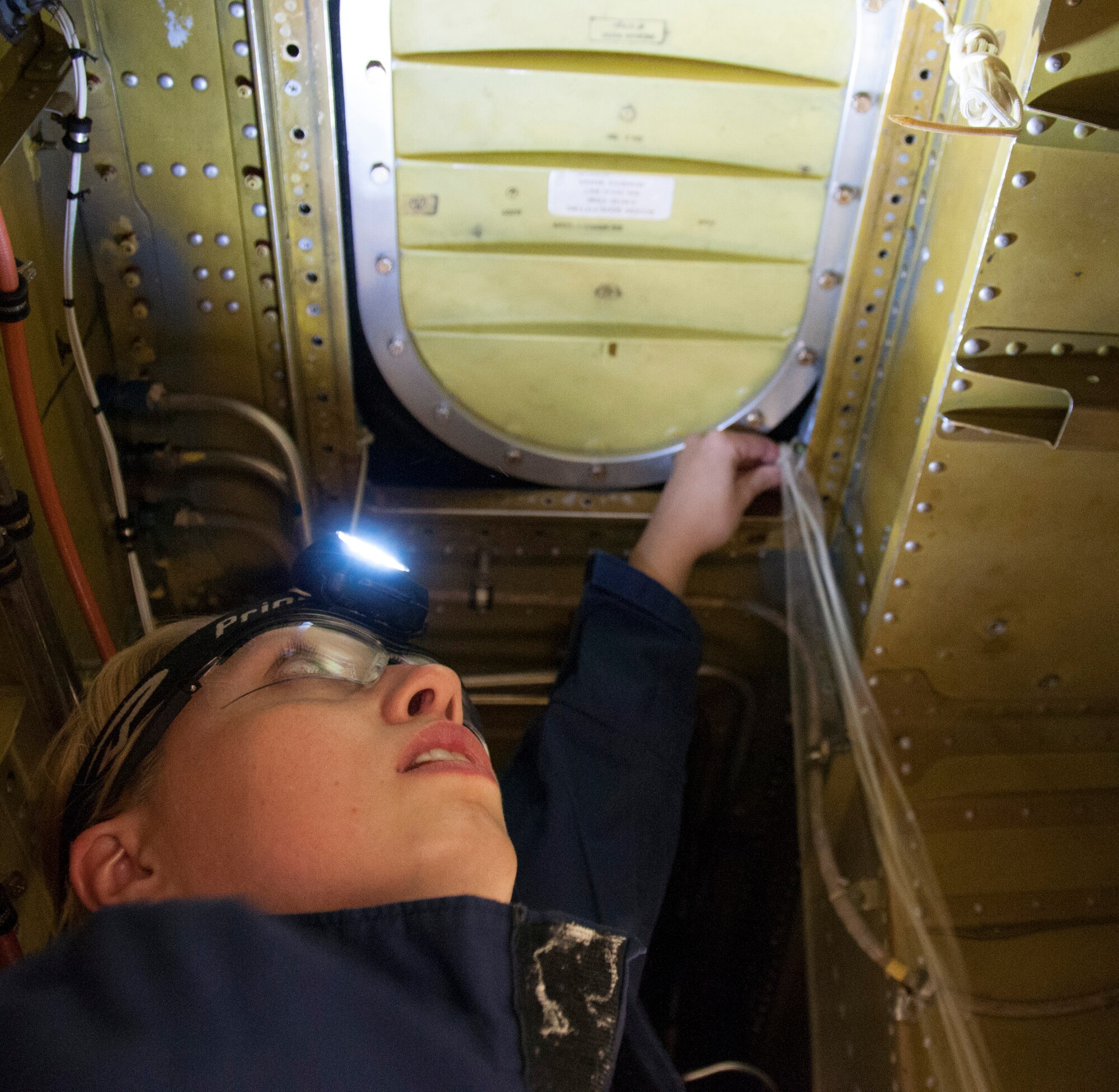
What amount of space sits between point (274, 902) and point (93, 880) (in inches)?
6.9

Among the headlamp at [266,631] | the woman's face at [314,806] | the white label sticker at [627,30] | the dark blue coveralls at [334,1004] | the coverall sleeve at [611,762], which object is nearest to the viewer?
the dark blue coveralls at [334,1004]

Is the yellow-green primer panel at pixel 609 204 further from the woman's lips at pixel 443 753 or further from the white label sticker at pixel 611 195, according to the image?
the woman's lips at pixel 443 753

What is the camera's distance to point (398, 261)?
1.23 meters

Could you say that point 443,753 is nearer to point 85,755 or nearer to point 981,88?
point 85,755

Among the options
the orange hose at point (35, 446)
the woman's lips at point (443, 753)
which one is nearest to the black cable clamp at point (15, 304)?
the orange hose at point (35, 446)

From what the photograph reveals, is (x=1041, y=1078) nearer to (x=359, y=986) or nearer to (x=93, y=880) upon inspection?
(x=359, y=986)

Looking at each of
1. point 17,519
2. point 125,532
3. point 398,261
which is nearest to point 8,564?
point 17,519

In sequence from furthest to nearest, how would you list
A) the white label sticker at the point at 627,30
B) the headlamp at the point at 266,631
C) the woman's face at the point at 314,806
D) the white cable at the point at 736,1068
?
the white cable at the point at 736,1068 → the white label sticker at the point at 627,30 → the headlamp at the point at 266,631 → the woman's face at the point at 314,806

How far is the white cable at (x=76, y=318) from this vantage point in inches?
36.1

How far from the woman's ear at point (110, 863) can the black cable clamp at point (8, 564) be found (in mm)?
276

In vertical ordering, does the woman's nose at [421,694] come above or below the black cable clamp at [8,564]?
below

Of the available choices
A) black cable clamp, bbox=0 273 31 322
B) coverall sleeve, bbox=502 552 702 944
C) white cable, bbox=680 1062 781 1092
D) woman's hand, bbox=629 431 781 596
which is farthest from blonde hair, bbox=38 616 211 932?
white cable, bbox=680 1062 781 1092

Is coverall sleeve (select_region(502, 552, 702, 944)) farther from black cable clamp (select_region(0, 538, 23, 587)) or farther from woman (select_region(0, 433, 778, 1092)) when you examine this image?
black cable clamp (select_region(0, 538, 23, 587))

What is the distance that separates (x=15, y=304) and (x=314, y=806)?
0.60 meters
